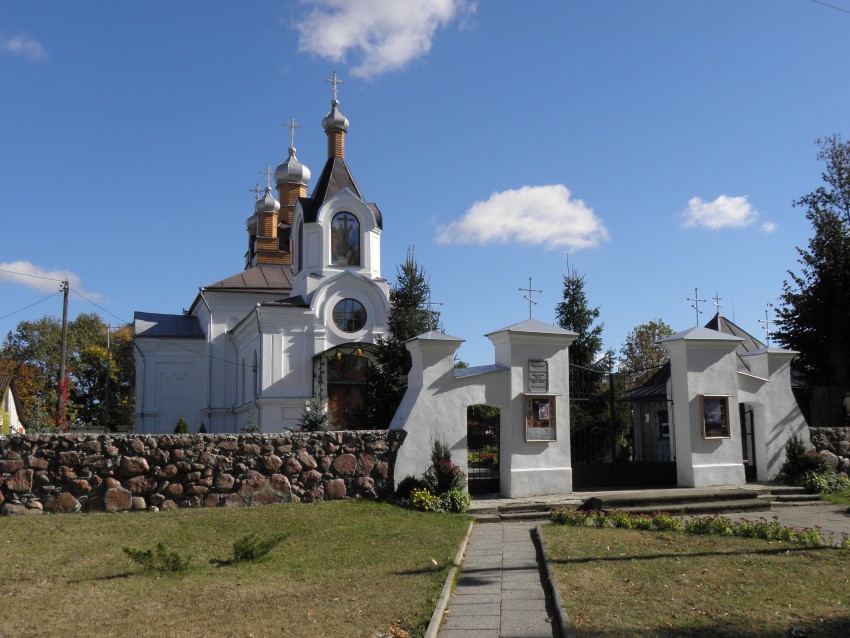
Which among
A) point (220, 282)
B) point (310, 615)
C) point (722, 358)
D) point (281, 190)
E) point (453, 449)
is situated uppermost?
point (281, 190)

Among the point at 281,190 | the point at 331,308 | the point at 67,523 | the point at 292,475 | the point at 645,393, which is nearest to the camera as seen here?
the point at 67,523

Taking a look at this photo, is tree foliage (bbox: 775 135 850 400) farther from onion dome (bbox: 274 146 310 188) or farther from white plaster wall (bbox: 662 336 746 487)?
onion dome (bbox: 274 146 310 188)

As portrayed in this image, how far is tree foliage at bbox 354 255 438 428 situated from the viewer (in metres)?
21.4

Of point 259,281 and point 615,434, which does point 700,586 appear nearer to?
point 615,434

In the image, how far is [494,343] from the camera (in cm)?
1539

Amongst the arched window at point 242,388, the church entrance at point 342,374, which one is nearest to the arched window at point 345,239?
the church entrance at point 342,374

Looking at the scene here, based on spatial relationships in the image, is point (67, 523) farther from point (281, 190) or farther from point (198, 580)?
point (281, 190)

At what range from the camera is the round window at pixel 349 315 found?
98.1ft

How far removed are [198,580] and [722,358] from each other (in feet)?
38.4

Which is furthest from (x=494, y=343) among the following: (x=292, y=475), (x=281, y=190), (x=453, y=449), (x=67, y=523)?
(x=281, y=190)

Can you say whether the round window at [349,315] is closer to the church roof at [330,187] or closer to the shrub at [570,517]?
the church roof at [330,187]

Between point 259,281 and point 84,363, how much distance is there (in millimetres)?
28281

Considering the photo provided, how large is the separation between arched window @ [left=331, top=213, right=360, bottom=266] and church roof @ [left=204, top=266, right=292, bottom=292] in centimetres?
631

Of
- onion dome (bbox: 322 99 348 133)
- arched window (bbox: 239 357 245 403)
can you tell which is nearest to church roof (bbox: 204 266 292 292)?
arched window (bbox: 239 357 245 403)
